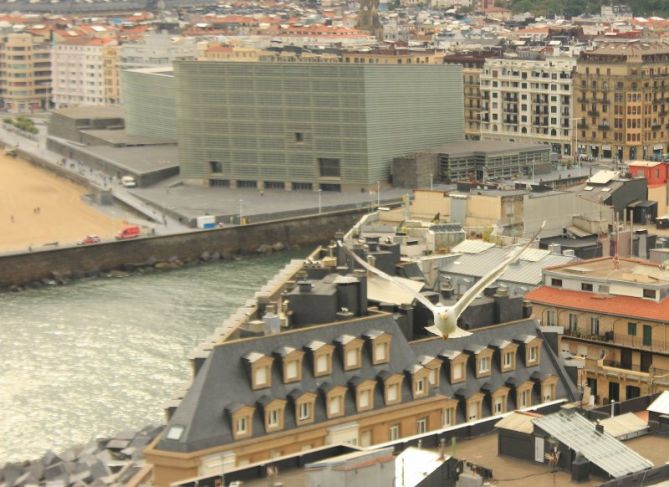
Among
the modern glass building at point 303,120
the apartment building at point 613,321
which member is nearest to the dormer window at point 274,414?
the apartment building at point 613,321

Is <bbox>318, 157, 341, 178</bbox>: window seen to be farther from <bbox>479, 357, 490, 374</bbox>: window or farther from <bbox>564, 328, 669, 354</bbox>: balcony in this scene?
<bbox>479, 357, 490, 374</bbox>: window

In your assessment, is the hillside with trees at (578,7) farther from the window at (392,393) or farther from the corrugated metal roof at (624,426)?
the corrugated metal roof at (624,426)

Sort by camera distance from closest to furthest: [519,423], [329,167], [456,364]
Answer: [519,423], [456,364], [329,167]

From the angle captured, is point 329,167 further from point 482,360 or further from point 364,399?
point 364,399

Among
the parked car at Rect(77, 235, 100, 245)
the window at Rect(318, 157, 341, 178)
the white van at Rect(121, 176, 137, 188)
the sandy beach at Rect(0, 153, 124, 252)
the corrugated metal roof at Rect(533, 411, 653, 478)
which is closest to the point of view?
the corrugated metal roof at Rect(533, 411, 653, 478)

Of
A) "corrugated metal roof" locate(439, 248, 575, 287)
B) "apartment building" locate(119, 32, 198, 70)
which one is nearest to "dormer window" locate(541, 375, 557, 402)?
"corrugated metal roof" locate(439, 248, 575, 287)

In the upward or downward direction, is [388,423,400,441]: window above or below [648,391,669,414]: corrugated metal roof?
below

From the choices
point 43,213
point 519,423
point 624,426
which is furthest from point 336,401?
point 43,213
